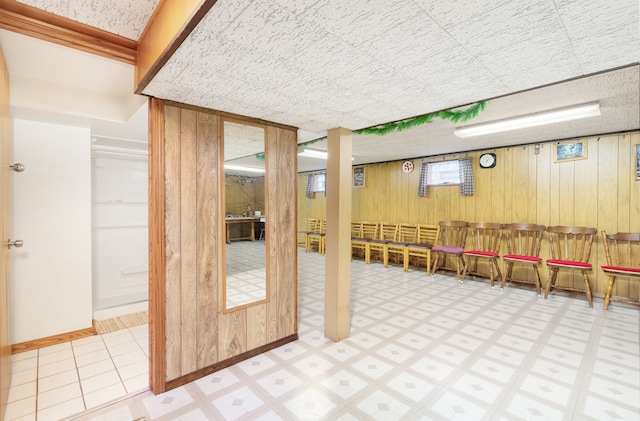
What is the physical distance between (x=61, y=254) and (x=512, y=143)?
6.04 m

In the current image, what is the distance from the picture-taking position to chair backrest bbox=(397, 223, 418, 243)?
19.9 feet

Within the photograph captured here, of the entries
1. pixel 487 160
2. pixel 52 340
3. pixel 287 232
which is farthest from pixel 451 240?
pixel 52 340

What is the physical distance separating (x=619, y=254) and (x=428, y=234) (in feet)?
8.78

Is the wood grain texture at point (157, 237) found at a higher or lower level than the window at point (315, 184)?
lower

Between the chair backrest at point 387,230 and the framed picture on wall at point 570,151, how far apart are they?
117 inches

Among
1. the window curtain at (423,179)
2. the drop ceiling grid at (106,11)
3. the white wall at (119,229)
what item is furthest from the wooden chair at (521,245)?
the white wall at (119,229)

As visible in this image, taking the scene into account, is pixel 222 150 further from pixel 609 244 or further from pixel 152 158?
pixel 609 244

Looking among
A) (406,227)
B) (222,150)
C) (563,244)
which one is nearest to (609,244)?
(563,244)

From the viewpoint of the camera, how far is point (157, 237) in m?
2.00

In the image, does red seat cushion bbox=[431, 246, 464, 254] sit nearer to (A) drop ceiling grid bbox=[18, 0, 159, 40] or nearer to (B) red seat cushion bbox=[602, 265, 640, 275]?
(B) red seat cushion bbox=[602, 265, 640, 275]

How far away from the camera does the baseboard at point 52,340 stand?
2.58 m

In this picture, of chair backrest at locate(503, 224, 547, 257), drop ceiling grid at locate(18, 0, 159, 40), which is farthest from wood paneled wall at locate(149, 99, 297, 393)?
chair backrest at locate(503, 224, 547, 257)

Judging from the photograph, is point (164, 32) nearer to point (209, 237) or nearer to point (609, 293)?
point (209, 237)

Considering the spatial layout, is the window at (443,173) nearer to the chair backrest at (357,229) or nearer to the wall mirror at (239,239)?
the chair backrest at (357,229)
